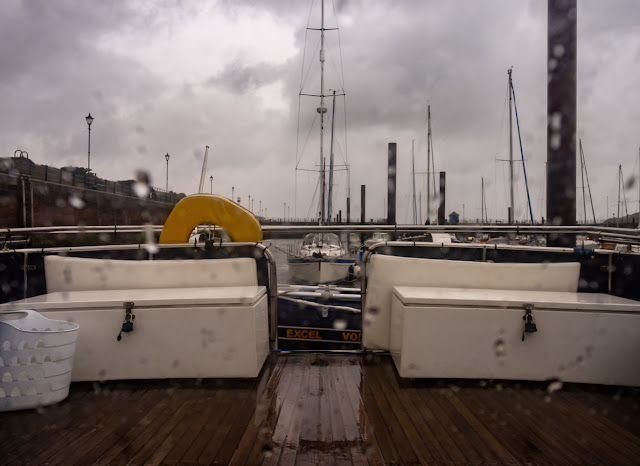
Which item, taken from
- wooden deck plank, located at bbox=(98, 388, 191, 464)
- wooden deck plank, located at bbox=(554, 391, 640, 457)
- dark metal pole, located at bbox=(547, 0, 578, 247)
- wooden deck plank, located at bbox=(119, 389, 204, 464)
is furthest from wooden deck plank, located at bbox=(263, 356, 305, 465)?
dark metal pole, located at bbox=(547, 0, 578, 247)

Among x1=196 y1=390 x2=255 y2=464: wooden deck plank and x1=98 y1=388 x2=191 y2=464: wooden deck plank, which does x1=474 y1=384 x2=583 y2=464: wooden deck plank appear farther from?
x1=98 y1=388 x2=191 y2=464: wooden deck plank

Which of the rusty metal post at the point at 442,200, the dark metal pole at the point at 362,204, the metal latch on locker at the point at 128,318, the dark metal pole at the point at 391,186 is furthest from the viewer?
the dark metal pole at the point at 362,204

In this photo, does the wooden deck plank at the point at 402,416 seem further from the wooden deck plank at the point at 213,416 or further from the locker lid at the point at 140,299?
the locker lid at the point at 140,299

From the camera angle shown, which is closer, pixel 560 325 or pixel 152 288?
pixel 560 325

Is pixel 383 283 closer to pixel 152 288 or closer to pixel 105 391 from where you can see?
pixel 152 288

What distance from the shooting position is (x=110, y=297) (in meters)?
2.73

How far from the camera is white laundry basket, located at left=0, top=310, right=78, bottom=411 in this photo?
2.22 meters

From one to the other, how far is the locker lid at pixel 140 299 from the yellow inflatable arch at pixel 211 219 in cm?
87

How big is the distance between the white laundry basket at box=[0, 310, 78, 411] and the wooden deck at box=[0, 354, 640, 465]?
0.26 feet

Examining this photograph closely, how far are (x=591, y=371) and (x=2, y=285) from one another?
4.37 metres

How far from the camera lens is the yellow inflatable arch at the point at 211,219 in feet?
12.0

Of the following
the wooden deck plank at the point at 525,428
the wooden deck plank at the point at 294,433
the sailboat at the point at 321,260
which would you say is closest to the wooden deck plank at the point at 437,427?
the wooden deck plank at the point at 525,428

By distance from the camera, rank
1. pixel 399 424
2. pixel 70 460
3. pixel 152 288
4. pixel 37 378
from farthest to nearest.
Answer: pixel 152 288, pixel 37 378, pixel 399 424, pixel 70 460

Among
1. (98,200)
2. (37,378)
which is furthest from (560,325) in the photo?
(98,200)
